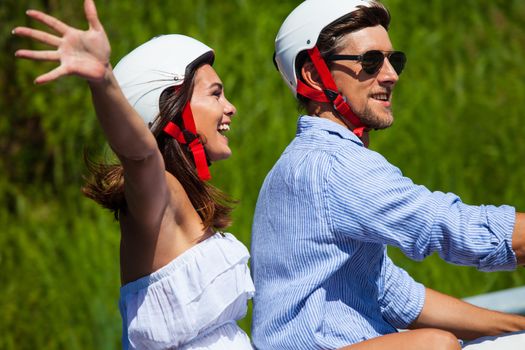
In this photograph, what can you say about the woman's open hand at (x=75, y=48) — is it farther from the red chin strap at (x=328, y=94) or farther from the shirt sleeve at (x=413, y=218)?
the red chin strap at (x=328, y=94)

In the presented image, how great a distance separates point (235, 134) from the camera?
7.60 meters

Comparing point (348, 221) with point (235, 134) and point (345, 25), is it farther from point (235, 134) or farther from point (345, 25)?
point (235, 134)

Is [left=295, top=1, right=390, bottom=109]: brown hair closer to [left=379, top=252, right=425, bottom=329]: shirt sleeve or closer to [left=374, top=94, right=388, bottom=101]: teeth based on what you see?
[left=374, top=94, right=388, bottom=101]: teeth

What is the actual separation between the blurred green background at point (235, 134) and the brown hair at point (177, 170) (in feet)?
10.3

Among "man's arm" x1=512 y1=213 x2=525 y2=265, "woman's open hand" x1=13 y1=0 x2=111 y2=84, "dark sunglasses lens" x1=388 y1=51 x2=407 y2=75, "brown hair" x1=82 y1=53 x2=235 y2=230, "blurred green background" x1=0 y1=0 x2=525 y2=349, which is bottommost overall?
"blurred green background" x1=0 y1=0 x2=525 y2=349

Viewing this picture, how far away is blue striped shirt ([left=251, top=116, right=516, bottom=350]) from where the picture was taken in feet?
11.9

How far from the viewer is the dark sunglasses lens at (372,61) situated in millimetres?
4113

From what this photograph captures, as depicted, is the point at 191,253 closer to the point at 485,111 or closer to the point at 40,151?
the point at 485,111

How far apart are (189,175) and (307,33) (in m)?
0.75

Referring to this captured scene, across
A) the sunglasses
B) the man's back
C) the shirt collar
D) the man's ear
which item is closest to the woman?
the man's back

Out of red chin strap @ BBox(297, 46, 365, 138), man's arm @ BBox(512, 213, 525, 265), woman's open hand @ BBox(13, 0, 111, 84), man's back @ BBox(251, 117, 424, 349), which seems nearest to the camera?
woman's open hand @ BBox(13, 0, 111, 84)

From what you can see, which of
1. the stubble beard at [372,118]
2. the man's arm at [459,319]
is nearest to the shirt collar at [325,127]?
the stubble beard at [372,118]

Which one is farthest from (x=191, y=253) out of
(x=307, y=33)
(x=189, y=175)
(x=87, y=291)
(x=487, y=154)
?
(x=487, y=154)

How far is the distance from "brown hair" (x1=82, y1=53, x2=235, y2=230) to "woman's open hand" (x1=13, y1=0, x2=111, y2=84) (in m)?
0.78
